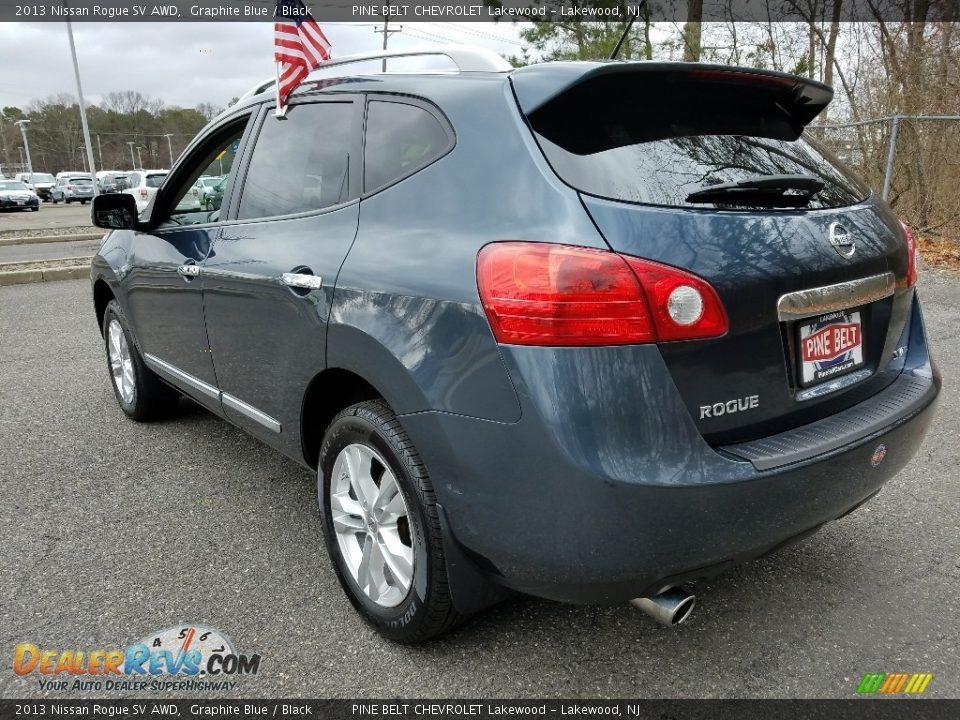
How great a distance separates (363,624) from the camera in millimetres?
2418

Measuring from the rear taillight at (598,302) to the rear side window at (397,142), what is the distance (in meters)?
0.62

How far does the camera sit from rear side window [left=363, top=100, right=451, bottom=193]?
7.14ft

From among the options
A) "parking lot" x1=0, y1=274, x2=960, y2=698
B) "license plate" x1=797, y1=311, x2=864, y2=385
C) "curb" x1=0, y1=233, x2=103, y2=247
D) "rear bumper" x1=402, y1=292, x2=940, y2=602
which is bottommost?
"curb" x1=0, y1=233, x2=103, y2=247

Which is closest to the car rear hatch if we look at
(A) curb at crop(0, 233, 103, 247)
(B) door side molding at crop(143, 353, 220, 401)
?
(B) door side molding at crop(143, 353, 220, 401)

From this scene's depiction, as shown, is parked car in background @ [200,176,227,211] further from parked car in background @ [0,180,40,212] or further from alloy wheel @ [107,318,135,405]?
parked car in background @ [0,180,40,212]

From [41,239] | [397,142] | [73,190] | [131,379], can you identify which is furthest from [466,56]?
[73,190]

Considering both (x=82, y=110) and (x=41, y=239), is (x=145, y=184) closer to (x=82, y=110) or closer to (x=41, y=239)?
(x=41, y=239)

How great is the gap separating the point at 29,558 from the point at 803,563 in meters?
2.98

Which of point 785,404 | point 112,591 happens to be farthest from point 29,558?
point 785,404

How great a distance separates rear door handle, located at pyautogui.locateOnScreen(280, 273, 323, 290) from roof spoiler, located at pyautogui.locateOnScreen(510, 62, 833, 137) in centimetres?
87

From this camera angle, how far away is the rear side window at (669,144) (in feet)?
6.09

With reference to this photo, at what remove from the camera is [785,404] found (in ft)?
6.32

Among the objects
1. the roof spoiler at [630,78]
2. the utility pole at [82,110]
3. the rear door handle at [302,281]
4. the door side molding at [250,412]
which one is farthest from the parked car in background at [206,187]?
the utility pole at [82,110]

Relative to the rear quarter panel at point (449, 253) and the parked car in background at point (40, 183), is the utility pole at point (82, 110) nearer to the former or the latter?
the parked car in background at point (40, 183)
